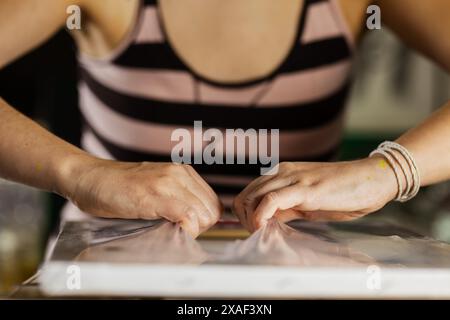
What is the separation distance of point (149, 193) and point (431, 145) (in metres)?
0.28

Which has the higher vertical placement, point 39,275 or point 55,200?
point 55,200

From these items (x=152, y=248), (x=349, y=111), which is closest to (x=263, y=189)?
(x=152, y=248)

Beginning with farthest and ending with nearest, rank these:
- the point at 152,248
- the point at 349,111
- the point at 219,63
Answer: the point at 349,111 → the point at 219,63 → the point at 152,248

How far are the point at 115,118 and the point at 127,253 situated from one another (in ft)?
1.30

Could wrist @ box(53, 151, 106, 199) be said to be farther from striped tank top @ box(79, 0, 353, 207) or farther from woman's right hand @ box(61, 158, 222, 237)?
striped tank top @ box(79, 0, 353, 207)

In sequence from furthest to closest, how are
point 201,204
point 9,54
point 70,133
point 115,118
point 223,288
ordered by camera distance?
point 70,133, point 115,118, point 9,54, point 201,204, point 223,288

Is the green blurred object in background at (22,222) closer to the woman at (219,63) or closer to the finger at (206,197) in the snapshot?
the woman at (219,63)

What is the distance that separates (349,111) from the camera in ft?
6.15

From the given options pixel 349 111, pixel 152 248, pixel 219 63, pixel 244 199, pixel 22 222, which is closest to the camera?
pixel 152 248

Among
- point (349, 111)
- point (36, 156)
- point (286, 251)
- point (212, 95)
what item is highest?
point (349, 111)

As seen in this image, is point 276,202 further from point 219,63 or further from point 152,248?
point 219,63
